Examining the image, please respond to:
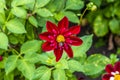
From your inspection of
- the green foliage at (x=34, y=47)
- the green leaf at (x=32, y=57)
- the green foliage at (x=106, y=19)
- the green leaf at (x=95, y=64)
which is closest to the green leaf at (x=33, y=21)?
the green foliage at (x=34, y=47)

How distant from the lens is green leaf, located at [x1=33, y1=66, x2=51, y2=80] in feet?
5.10

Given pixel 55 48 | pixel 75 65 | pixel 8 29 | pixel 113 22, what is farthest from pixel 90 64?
pixel 113 22

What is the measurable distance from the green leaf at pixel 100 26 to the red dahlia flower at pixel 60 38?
1521 mm

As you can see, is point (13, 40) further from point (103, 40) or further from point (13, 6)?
point (103, 40)

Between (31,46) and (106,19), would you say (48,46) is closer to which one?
(31,46)

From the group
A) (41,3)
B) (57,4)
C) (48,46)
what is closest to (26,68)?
(48,46)

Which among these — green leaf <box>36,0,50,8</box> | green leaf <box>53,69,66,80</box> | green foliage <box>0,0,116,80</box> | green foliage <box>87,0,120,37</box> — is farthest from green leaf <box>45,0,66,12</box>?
green foliage <box>87,0,120,37</box>

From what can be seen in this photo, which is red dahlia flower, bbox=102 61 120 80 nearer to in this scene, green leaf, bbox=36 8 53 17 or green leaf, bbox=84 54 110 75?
green leaf, bbox=84 54 110 75

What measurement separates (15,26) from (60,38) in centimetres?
18

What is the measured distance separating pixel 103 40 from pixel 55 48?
1659mm

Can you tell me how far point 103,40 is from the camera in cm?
309

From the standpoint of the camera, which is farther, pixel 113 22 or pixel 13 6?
pixel 113 22

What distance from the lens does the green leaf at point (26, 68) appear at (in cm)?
155

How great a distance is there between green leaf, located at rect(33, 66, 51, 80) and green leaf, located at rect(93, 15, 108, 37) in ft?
4.84
